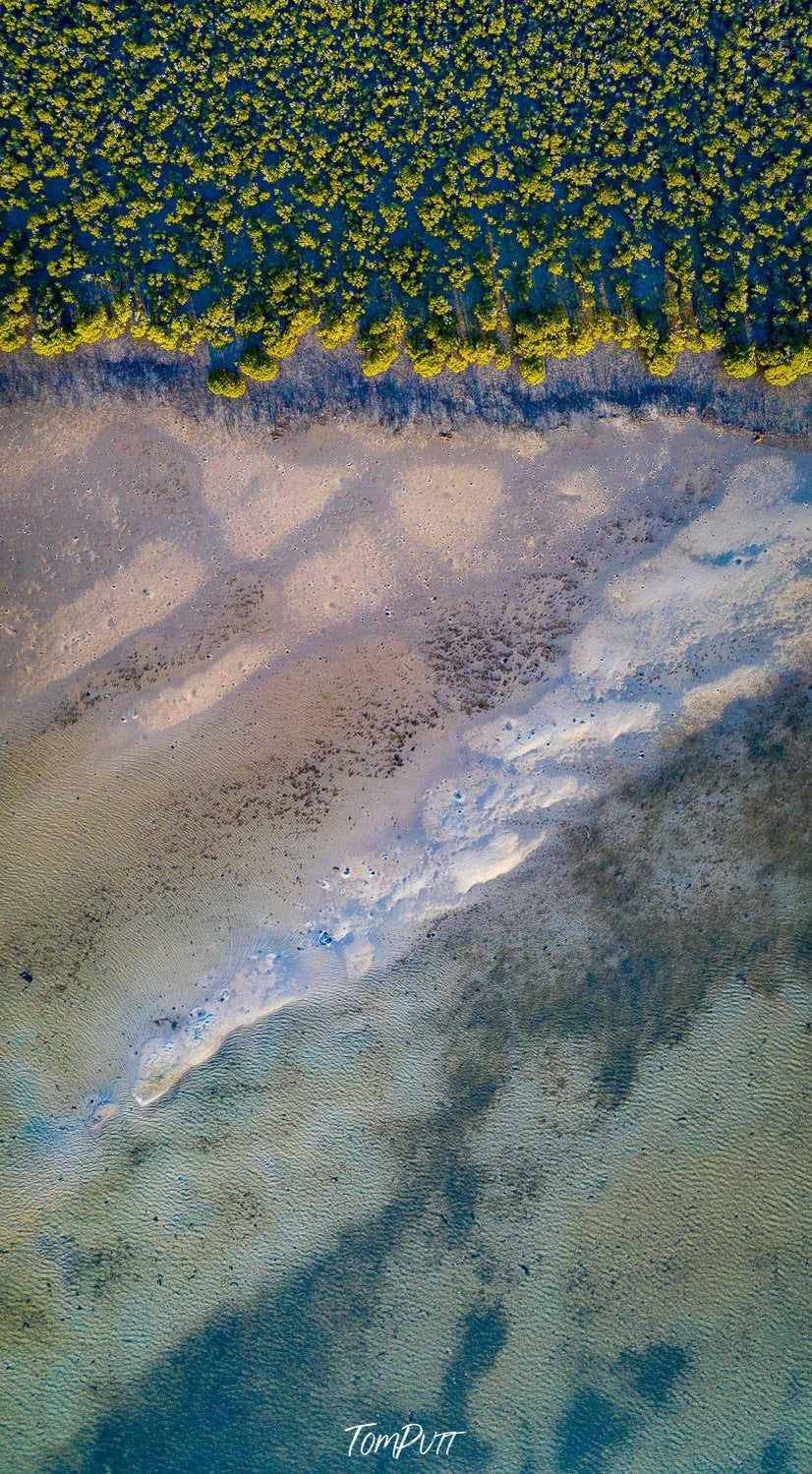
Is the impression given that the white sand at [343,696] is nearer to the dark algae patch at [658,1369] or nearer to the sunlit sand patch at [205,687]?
the sunlit sand patch at [205,687]

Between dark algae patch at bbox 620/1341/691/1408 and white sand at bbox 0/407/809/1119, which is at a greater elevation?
white sand at bbox 0/407/809/1119

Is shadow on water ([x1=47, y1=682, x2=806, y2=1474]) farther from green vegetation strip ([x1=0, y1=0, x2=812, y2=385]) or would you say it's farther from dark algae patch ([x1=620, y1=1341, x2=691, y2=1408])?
green vegetation strip ([x1=0, y1=0, x2=812, y2=385])

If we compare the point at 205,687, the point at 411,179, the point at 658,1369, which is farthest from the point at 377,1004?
the point at 411,179

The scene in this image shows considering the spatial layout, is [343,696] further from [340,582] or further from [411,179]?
[411,179]

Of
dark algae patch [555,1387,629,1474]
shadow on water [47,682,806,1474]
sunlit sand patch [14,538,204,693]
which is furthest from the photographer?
dark algae patch [555,1387,629,1474]

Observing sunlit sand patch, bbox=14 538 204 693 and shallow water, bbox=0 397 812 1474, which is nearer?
sunlit sand patch, bbox=14 538 204 693

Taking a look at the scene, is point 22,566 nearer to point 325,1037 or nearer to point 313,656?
point 313,656

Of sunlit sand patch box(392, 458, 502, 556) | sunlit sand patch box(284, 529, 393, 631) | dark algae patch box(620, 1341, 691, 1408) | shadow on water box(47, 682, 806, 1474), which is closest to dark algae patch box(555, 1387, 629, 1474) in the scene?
shadow on water box(47, 682, 806, 1474)
